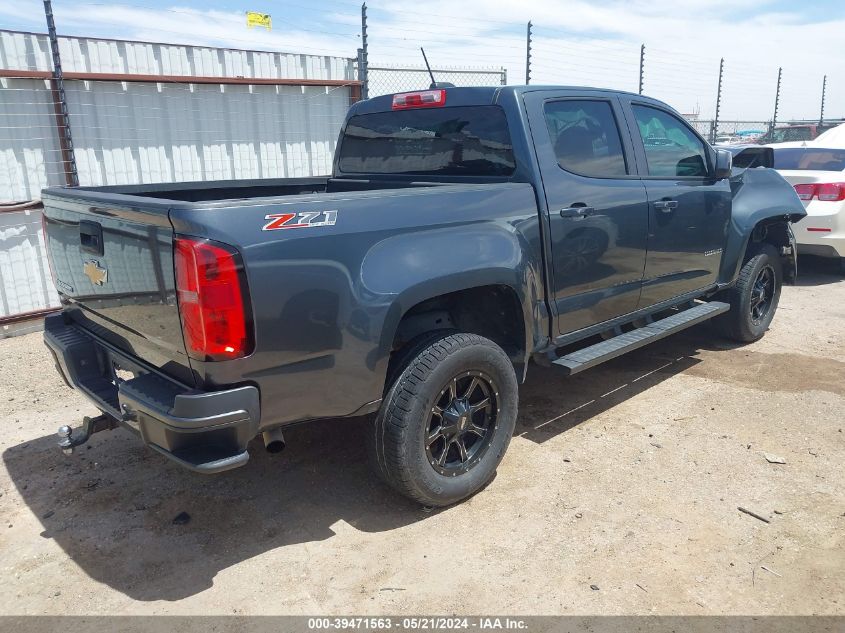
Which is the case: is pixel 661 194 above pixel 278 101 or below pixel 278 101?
below

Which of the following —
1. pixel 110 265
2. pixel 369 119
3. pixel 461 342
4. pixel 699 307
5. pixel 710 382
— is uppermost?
pixel 369 119

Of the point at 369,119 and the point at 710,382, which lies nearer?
the point at 369,119

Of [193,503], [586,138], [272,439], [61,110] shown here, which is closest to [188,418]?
[272,439]

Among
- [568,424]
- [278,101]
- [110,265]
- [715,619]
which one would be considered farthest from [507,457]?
[278,101]

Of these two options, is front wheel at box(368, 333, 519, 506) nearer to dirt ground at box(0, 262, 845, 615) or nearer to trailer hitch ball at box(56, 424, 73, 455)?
dirt ground at box(0, 262, 845, 615)

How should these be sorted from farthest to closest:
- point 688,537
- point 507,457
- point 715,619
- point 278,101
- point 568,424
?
point 278,101 < point 568,424 < point 507,457 < point 688,537 < point 715,619

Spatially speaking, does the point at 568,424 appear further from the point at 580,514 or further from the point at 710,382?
the point at 710,382

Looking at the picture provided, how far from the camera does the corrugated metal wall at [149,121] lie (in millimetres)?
6273

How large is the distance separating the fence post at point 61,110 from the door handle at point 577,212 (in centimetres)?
492

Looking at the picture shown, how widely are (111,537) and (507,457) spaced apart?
6.83 feet

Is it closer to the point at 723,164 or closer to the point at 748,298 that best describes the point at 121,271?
the point at 723,164

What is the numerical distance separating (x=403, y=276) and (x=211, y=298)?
828 millimetres

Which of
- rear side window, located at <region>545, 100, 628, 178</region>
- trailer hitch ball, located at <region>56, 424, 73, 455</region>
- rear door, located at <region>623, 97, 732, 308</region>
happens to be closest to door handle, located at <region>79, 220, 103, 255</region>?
trailer hitch ball, located at <region>56, 424, 73, 455</region>

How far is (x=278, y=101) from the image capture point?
7.91 metres
